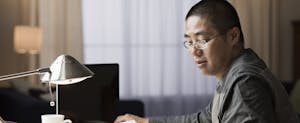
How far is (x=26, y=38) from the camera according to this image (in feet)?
16.6

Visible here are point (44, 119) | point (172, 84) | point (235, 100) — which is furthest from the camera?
point (172, 84)

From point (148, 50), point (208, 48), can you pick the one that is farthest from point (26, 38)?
point (208, 48)

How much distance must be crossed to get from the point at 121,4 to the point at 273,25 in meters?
1.76

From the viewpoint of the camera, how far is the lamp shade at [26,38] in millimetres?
5004

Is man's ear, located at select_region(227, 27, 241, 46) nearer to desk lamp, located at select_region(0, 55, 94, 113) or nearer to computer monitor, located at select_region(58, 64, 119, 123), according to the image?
desk lamp, located at select_region(0, 55, 94, 113)

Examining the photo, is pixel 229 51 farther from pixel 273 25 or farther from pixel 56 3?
pixel 273 25

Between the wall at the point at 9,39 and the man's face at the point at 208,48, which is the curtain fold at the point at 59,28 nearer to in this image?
the wall at the point at 9,39

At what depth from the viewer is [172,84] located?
5734 millimetres

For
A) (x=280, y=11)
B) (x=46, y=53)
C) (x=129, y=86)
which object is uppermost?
(x=280, y=11)

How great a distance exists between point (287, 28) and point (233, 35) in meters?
4.57

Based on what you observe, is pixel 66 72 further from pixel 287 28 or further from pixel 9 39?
pixel 287 28

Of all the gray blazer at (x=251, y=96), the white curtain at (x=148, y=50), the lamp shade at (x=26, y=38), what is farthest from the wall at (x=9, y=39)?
the gray blazer at (x=251, y=96)

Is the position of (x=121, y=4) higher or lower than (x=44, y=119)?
higher

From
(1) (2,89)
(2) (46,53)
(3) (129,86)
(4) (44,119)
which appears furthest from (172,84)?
(4) (44,119)
